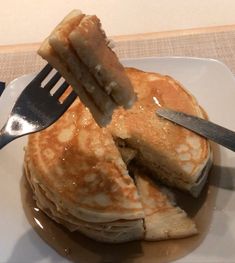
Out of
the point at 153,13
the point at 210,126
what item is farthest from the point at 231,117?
the point at 153,13

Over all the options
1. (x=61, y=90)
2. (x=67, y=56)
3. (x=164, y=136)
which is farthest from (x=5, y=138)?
(x=164, y=136)

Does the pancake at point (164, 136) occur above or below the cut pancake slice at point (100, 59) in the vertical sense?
below

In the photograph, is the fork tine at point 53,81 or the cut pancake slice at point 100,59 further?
the fork tine at point 53,81

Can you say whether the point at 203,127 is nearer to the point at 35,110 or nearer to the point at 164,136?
the point at 164,136

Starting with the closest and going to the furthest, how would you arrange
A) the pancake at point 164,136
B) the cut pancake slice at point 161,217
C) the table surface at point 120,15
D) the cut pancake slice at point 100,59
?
the cut pancake slice at point 100,59 → the cut pancake slice at point 161,217 → the pancake at point 164,136 → the table surface at point 120,15

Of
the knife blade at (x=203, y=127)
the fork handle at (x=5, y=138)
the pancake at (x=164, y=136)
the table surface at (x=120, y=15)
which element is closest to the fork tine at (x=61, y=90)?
the fork handle at (x=5, y=138)

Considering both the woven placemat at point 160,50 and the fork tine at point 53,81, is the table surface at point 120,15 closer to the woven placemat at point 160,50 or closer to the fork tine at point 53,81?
the woven placemat at point 160,50

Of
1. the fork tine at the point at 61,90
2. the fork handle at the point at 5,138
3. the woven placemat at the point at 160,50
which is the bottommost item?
the woven placemat at the point at 160,50
